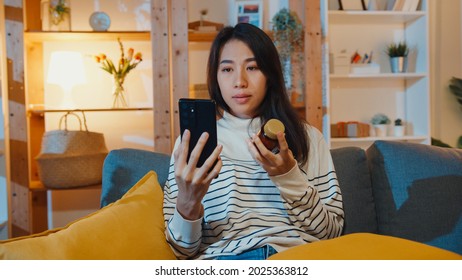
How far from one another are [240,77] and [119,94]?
175 centimetres

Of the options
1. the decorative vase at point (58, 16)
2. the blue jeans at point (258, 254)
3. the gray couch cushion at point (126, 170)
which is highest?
the decorative vase at point (58, 16)

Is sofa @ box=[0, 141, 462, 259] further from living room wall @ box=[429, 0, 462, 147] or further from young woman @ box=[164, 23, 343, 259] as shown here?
living room wall @ box=[429, 0, 462, 147]

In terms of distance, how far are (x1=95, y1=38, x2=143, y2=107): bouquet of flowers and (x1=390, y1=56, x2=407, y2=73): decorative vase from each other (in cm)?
161

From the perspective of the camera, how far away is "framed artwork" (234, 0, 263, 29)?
2947 millimetres

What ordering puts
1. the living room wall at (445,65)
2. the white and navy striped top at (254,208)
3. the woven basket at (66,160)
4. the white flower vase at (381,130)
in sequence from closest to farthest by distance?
1. the white and navy striped top at (254,208)
2. the woven basket at (66,160)
3. the white flower vase at (381,130)
4. the living room wall at (445,65)

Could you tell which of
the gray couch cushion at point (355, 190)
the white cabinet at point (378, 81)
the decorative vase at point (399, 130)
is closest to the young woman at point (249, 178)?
the gray couch cushion at point (355, 190)

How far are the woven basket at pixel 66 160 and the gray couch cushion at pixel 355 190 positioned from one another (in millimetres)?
1469

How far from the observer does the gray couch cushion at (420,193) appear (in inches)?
53.2

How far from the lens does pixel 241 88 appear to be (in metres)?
1.29

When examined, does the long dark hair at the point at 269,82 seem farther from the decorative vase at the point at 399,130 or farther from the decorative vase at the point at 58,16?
the decorative vase at the point at 399,130

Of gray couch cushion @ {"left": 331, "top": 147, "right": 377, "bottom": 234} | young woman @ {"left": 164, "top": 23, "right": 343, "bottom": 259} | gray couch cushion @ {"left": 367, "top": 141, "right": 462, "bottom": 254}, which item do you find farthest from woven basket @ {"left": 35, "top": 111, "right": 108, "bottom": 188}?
gray couch cushion @ {"left": 367, "top": 141, "right": 462, "bottom": 254}

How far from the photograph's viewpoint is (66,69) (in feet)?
8.93

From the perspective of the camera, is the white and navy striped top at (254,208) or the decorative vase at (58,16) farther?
the decorative vase at (58,16)
